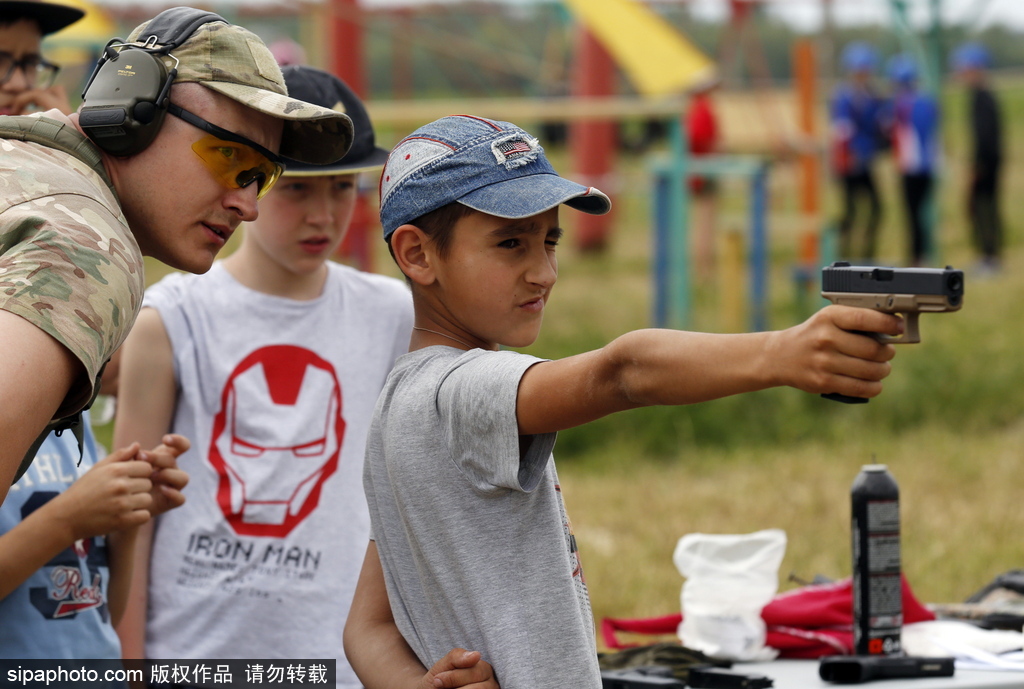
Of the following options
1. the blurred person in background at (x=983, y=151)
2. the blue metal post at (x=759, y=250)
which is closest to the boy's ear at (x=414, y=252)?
the blue metal post at (x=759, y=250)

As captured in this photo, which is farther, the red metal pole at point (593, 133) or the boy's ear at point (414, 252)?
the red metal pole at point (593, 133)

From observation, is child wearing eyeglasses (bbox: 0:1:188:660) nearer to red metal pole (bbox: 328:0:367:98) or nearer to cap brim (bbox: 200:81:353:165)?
cap brim (bbox: 200:81:353:165)

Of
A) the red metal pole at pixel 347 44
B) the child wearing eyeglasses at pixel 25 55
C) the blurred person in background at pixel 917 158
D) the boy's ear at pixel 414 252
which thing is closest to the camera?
the boy's ear at pixel 414 252

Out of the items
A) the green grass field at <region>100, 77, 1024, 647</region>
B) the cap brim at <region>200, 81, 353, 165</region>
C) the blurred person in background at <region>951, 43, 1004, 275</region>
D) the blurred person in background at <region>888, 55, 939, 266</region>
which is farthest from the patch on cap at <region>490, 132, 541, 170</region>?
the blurred person in background at <region>951, 43, 1004, 275</region>

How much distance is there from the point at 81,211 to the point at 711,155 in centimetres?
1231

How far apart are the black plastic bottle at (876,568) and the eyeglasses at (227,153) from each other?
1593 mm

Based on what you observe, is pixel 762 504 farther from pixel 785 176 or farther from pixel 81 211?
pixel 785 176

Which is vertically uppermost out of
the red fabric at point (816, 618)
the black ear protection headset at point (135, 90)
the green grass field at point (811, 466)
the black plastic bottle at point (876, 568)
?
the black ear protection headset at point (135, 90)

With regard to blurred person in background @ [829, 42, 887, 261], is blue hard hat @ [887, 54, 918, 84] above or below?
above

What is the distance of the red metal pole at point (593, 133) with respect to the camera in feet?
53.5

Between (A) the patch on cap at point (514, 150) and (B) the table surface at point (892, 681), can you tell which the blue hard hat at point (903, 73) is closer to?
(B) the table surface at point (892, 681)

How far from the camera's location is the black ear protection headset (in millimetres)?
1858

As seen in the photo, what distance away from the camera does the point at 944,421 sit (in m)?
7.37

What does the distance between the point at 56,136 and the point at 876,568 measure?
1.98m
